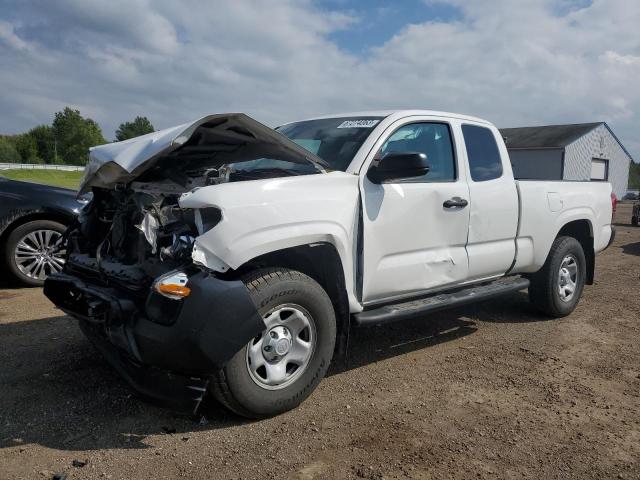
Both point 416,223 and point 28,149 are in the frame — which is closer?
point 416,223

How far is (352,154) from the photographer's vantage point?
387 cm

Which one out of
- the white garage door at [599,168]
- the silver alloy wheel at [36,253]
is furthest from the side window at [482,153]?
the white garage door at [599,168]

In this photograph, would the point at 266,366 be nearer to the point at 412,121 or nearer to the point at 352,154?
the point at 352,154

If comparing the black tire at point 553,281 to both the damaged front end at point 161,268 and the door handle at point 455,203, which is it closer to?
the door handle at point 455,203

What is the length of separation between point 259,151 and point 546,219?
3091mm

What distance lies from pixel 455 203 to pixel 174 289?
243 centimetres

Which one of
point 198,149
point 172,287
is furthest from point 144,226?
point 198,149

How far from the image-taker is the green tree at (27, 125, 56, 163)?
96650 mm

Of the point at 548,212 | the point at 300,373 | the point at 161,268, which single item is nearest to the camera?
the point at 161,268

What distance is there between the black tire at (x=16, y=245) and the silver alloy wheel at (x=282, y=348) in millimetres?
4349

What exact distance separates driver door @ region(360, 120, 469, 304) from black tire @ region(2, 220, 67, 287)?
446 cm

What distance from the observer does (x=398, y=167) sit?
141 inches

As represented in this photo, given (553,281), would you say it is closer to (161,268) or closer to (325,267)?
(325,267)

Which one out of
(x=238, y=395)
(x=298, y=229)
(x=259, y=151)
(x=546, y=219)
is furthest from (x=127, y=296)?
(x=546, y=219)
